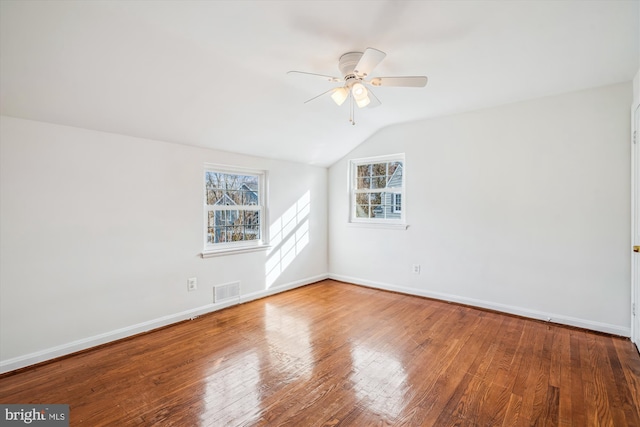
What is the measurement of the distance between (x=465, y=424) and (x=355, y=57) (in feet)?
8.55

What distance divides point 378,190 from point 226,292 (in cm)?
270

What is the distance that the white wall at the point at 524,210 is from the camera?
9.75ft

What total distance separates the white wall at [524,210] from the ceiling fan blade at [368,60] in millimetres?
2240

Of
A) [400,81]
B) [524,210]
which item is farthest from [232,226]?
[524,210]

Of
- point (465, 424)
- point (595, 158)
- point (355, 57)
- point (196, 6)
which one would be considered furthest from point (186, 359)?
point (595, 158)

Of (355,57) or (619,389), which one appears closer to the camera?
(619,389)

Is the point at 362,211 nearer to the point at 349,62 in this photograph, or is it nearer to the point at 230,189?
the point at 230,189

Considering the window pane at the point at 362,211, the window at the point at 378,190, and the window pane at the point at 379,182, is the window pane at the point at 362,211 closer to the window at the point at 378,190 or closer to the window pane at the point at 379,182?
the window at the point at 378,190

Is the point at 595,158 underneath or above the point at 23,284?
above

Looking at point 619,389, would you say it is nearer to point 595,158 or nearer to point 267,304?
point 595,158

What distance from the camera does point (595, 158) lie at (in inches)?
119

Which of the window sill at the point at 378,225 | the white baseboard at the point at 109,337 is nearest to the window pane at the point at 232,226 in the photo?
the white baseboard at the point at 109,337

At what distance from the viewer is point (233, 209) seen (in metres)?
4.02

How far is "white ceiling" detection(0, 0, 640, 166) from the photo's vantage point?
187cm
